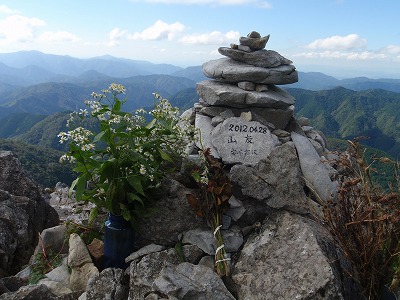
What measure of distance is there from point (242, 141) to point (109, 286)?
4.15 metres

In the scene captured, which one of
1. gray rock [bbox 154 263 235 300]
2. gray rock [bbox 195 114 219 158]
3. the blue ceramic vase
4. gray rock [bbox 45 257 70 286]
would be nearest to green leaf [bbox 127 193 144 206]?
the blue ceramic vase

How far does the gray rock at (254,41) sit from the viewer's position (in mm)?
9117

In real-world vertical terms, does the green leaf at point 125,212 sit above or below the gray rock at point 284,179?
below

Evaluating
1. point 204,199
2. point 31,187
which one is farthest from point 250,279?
point 31,187

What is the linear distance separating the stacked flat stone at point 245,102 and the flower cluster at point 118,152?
76.3 inches

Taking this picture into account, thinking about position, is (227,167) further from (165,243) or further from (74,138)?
(74,138)

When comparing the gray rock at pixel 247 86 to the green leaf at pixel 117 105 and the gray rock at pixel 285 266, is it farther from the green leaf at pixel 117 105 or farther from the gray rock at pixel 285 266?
the green leaf at pixel 117 105

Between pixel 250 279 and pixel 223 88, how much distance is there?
4.84 meters

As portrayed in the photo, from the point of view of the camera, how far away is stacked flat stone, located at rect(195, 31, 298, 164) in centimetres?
794

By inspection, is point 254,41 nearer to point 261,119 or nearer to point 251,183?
point 261,119

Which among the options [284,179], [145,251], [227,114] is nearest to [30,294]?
[145,251]

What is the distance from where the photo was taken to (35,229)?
28.1 ft

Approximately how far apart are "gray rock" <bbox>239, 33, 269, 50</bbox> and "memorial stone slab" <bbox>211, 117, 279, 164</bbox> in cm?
214

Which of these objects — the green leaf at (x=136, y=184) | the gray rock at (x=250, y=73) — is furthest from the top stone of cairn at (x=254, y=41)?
the green leaf at (x=136, y=184)
